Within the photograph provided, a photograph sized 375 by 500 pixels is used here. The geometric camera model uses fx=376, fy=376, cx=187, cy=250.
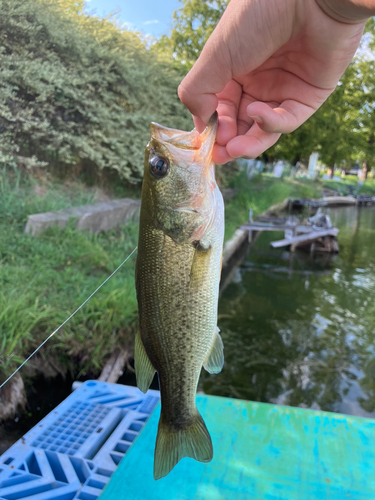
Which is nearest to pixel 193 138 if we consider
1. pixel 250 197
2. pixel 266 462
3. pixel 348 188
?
pixel 266 462

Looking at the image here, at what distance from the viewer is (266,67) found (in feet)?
5.58

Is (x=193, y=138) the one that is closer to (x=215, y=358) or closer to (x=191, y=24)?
(x=215, y=358)

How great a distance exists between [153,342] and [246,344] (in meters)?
5.00

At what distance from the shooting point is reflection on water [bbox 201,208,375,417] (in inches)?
203

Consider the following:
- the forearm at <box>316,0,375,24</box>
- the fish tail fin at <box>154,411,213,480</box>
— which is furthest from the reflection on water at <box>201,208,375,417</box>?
the forearm at <box>316,0,375,24</box>

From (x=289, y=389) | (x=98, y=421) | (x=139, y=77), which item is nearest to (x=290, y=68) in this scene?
(x=98, y=421)

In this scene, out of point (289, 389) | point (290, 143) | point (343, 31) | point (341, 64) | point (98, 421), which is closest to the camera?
point (343, 31)

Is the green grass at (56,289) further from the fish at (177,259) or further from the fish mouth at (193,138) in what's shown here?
the fish mouth at (193,138)

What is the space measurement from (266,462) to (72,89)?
6.22 meters

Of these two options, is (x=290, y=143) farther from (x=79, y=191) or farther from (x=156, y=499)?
(x=156, y=499)

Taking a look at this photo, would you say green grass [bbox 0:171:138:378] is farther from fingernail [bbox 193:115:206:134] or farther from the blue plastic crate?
fingernail [bbox 193:115:206:134]

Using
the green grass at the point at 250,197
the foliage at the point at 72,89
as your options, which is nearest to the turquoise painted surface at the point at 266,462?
the foliage at the point at 72,89

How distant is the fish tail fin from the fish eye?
1037mm

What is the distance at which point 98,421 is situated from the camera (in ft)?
9.55
